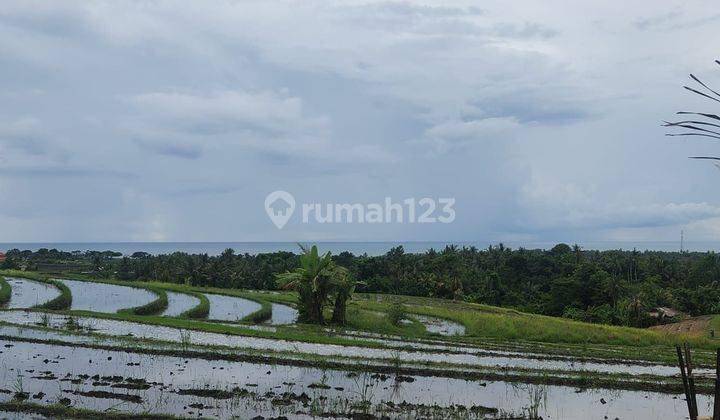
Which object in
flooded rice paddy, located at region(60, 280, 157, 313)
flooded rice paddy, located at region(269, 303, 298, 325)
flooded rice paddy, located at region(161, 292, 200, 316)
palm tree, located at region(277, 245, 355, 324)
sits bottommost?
flooded rice paddy, located at region(269, 303, 298, 325)

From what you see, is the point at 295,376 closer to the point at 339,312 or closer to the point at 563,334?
the point at 339,312

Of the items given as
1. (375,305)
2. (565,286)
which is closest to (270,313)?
(375,305)

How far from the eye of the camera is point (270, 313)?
30.7 meters

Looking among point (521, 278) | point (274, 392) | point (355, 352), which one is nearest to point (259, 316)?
point (355, 352)

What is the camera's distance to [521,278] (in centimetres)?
6003

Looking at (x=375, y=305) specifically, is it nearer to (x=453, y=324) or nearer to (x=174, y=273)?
(x=453, y=324)

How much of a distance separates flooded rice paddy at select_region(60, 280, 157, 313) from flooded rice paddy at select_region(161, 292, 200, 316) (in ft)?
3.78

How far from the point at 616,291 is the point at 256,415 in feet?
139

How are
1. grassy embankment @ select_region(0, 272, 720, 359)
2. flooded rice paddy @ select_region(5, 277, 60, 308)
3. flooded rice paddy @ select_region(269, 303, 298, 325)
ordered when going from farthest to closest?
flooded rice paddy @ select_region(5, 277, 60, 308)
flooded rice paddy @ select_region(269, 303, 298, 325)
grassy embankment @ select_region(0, 272, 720, 359)

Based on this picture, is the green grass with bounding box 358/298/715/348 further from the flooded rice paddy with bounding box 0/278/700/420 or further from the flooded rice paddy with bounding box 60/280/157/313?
the flooded rice paddy with bounding box 60/280/157/313

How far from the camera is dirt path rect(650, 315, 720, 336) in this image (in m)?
34.1

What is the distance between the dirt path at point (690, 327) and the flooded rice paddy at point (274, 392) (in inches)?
907

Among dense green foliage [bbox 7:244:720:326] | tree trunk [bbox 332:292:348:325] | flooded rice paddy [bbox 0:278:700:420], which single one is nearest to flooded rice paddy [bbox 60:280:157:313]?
flooded rice paddy [bbox 0:278:700:420]

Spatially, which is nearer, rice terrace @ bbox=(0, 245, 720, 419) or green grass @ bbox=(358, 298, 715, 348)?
rice terrace @ bbox=(0, 245, 720, 419)
